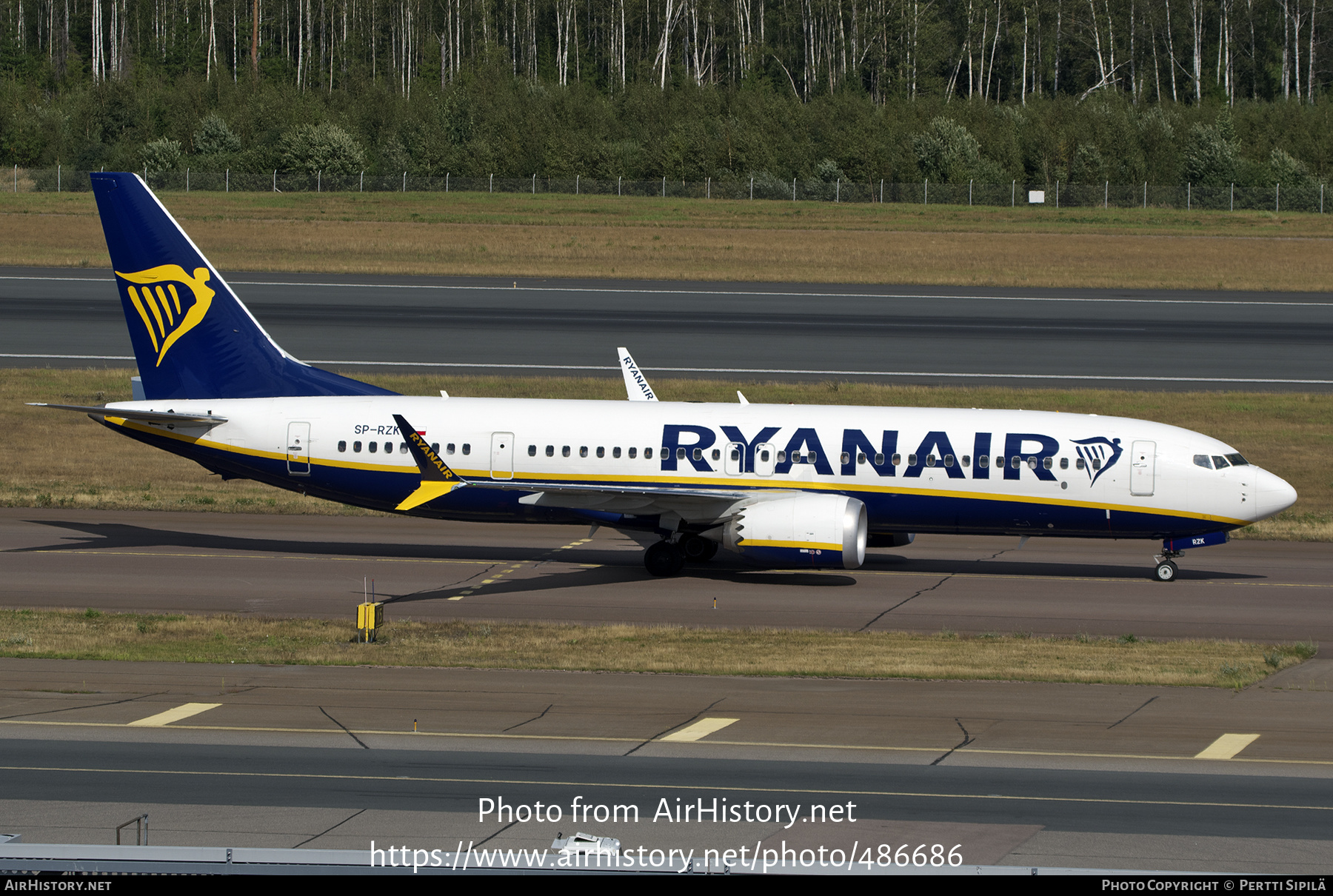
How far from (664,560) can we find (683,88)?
12323 cm

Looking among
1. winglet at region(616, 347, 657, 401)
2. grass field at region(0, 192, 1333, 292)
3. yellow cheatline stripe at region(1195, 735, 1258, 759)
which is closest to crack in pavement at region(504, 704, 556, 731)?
yellow cheatline stripe at region(1195, 735, 1258, 759)

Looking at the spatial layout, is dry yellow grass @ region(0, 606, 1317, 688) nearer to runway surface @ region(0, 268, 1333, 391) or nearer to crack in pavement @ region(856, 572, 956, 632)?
crack in pavement @ region(856, 572, 956, 632)

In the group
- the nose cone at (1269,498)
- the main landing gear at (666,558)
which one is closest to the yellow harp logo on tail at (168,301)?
the main landing gear at (666,558)

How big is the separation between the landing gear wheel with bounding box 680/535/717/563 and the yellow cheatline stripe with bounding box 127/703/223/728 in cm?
Result: 1485

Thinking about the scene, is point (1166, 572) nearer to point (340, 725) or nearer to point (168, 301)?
point (340, 725)

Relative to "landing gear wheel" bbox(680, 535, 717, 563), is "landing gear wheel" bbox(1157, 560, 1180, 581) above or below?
below

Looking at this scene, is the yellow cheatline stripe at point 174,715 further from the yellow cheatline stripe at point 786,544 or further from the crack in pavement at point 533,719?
the yellow cheatline stripe at point 786,544

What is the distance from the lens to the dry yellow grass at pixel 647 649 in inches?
989

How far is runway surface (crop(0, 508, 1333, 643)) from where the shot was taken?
1185 inches

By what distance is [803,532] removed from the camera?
31516 millimetres

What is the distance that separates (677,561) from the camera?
34.1 metres

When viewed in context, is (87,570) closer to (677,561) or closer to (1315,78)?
(677,561)

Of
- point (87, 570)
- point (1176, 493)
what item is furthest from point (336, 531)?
point (1176, 493)

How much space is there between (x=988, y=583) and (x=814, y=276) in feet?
180
